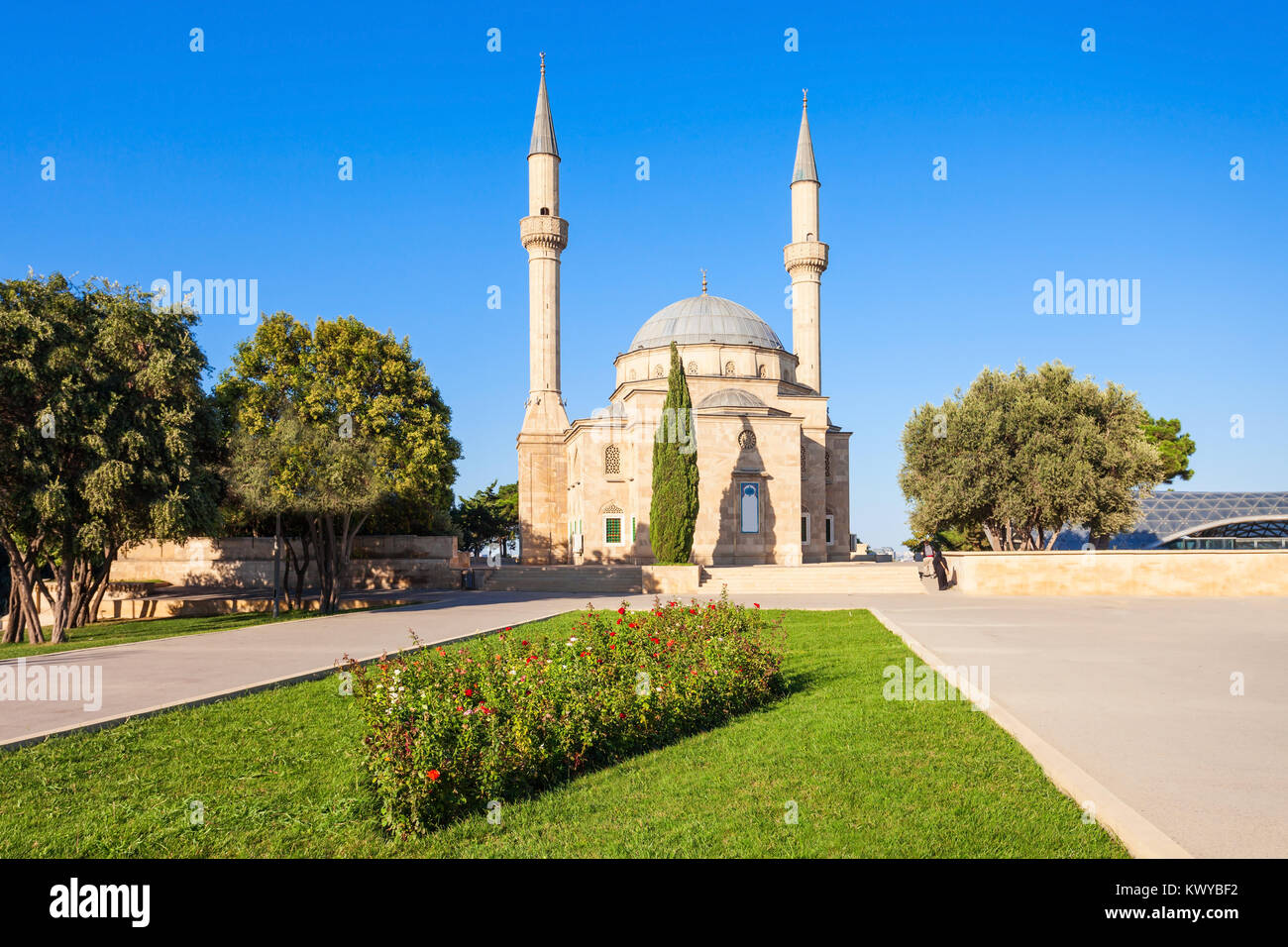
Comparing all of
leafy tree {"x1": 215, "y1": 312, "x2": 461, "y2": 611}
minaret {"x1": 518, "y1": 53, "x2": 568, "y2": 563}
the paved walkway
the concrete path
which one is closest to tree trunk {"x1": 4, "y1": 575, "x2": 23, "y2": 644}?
leafy tree {"x1": 215, "y1": 312, "x2": 461, "y2": 611}

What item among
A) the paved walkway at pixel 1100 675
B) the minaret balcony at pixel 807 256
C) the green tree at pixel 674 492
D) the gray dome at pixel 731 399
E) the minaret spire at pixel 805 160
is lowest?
the paved walkway at pixel 1100 675

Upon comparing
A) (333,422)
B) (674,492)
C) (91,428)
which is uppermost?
(333,422)

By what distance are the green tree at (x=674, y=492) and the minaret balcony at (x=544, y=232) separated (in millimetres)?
11098

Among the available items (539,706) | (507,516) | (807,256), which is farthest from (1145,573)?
(507,516)

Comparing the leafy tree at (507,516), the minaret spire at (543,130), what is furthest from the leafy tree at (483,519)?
the minaret spire at (543,130)

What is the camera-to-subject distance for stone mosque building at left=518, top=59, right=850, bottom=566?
36.2 metres

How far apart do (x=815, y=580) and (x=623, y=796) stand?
76.3ft

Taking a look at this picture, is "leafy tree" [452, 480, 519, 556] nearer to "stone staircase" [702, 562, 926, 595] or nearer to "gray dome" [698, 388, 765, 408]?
"gray dome" [698, 388, 765, 408]

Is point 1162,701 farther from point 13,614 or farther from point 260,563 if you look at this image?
point 260,563

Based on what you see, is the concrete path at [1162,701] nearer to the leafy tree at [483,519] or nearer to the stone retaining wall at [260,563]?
the stone retaining wall at [260,563]

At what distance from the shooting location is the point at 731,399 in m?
37.7

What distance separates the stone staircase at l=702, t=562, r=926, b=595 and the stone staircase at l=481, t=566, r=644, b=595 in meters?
2.55

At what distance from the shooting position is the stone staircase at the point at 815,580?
26766 mm
